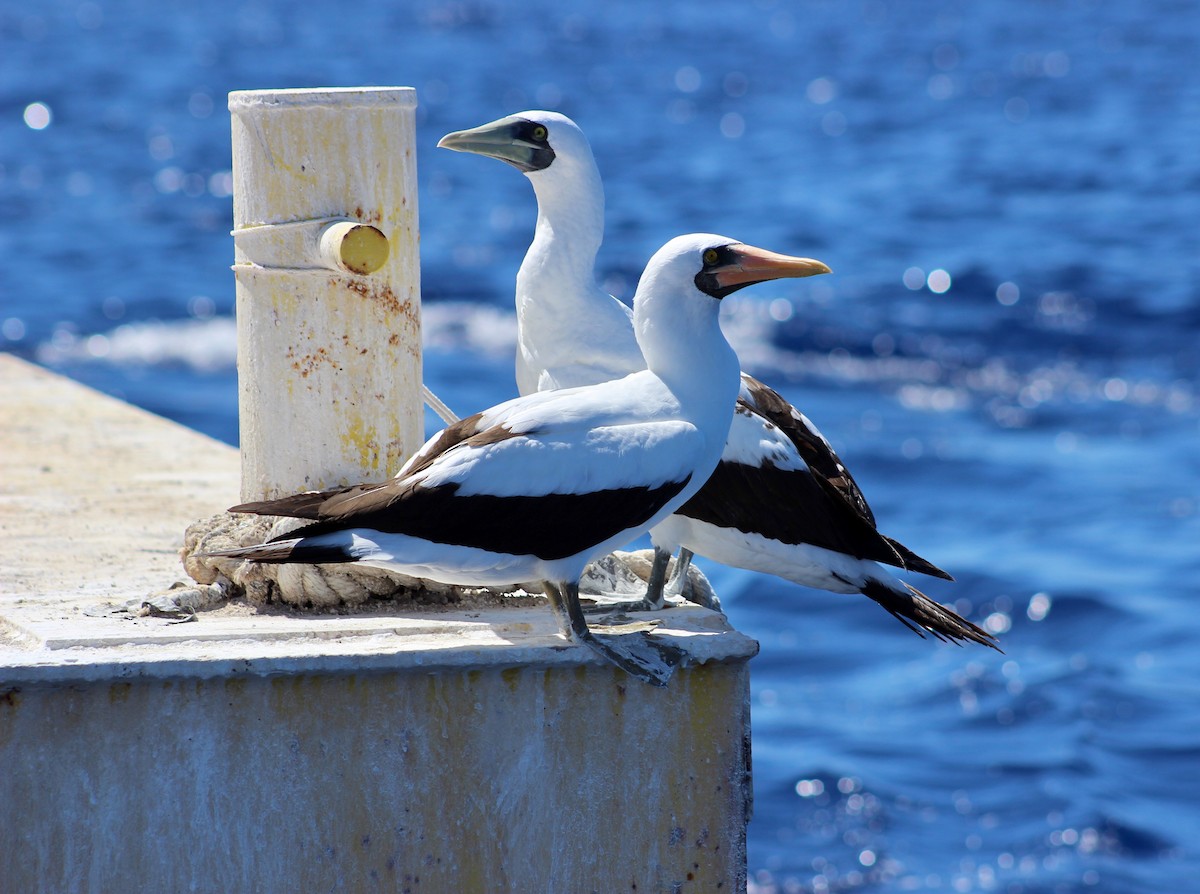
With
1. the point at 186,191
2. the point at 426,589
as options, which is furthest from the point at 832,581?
the point at 186,191

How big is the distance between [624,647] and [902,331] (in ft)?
48.0

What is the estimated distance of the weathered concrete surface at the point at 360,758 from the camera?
14.1ft

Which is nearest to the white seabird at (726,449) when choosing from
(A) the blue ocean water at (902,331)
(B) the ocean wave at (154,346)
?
(A) the blue ocean water at (902,331)

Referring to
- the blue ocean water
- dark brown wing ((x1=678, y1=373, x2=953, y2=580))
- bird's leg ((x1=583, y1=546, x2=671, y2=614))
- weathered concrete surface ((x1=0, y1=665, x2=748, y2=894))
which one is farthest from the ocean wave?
weathered concrete surface ((x1=0, y1=665, x2=748, y2=894))

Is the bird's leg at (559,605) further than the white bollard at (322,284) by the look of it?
No

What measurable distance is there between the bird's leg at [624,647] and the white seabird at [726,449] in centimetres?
58

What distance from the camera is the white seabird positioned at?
5227 mm

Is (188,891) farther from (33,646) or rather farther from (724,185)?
(724,185)

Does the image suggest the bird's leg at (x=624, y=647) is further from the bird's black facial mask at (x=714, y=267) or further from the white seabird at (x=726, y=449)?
the bird's black facial mask at (x=714, y=267)

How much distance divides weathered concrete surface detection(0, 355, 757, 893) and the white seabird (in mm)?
590

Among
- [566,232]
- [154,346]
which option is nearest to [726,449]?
[566,232]

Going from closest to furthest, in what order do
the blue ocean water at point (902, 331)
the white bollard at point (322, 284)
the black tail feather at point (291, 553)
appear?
the black tail feather at point (291, 553)
the white bollard at point (322, 284)
the blue ocean water at point (902, 331)

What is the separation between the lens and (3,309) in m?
20.6

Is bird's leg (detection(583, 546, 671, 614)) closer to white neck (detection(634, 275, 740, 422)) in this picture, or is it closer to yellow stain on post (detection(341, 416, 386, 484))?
white neck (detection(634, 275, 740, 422))
